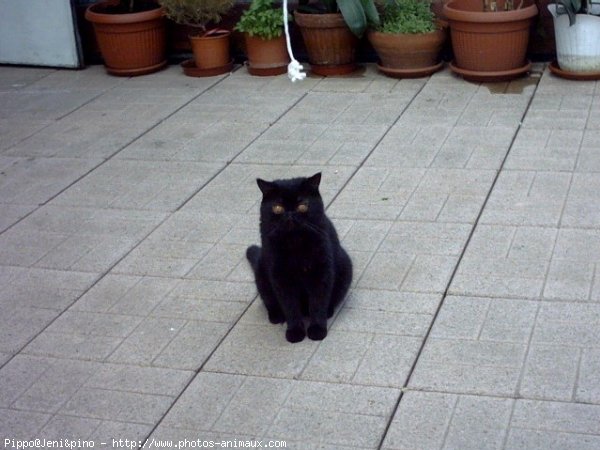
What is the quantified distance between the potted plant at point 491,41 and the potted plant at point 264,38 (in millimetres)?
1453

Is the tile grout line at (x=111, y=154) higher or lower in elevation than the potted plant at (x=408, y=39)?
Answer: lower

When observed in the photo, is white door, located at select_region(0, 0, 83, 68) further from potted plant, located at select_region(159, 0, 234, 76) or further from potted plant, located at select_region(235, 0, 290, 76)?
potted plant, located at select_region(235, 0, 290, 76)

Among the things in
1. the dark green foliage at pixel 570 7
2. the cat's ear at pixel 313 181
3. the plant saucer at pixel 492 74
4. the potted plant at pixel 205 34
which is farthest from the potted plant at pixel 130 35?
the cat's ear at pixel 313 181

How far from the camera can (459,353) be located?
4098mm

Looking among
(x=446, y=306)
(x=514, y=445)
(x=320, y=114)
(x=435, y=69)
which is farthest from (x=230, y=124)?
(x=514, y=445)

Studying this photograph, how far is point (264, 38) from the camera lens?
26.9ft

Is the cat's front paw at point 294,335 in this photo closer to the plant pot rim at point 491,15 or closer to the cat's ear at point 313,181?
the cat's ear at point 313,181

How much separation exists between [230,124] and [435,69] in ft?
6.05

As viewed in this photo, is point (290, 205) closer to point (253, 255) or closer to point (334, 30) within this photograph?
point (253, 255)

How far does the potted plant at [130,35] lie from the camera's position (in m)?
8.44

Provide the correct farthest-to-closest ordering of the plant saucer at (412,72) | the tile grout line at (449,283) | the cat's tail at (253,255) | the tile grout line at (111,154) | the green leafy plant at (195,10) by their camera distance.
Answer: the green leafy plant at (195,10) < the plant saucer at (412,72) < the tile grout line at (111,154) < the cat's tail at (253,255) < the tile grout line at (449,283)

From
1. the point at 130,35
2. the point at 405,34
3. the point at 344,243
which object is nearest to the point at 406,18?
the point at 405,34

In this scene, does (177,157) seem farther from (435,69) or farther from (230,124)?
Answer: (435,69)

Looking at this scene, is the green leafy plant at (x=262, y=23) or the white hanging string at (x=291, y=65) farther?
the green leafy plant at (x=262, y=23)
